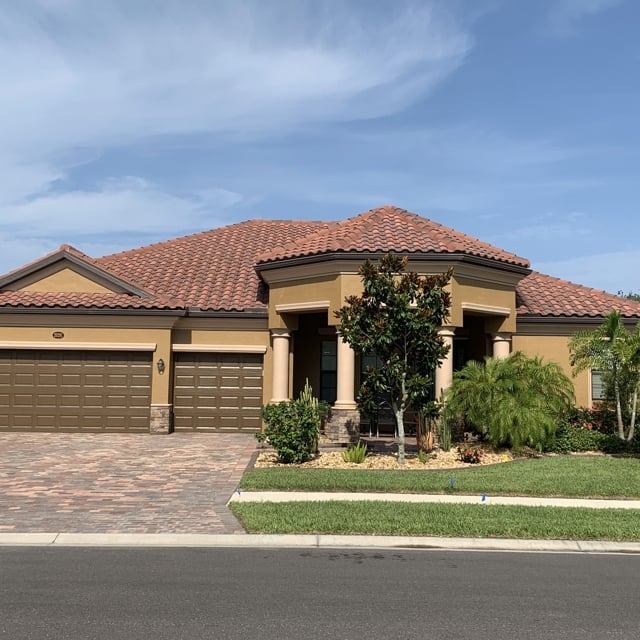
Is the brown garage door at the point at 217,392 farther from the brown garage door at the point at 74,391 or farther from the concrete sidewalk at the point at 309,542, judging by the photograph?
the concrete sidewalk at the point at 309,542

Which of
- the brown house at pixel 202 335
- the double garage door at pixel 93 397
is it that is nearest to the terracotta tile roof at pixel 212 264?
the brown house at pixel 202 335

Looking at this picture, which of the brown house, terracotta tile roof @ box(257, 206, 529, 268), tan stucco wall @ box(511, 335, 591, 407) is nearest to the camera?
terracotta tile roof @ box(257, 206, 529, 268)

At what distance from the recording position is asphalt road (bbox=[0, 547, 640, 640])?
19.6ft

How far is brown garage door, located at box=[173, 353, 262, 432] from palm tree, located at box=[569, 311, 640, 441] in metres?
9.78

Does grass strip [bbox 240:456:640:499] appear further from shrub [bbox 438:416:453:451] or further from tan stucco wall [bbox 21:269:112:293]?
tan stucco wall [bbox 21:269:112:293]

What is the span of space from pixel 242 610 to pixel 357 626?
43.4 inches

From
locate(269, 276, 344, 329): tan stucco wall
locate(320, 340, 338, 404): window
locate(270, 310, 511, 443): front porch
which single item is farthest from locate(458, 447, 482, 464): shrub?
locate(320, 340, 338, 404): window

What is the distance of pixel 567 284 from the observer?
2495 centimetres

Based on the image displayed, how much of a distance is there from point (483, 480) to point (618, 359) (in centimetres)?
661

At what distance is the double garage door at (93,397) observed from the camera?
21562mm

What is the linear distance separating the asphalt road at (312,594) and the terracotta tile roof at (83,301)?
13.3 m

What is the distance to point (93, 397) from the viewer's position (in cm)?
2169

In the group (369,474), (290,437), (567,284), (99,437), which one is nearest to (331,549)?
(369,474)

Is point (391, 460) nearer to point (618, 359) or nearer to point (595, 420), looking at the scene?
point (618, 359)
